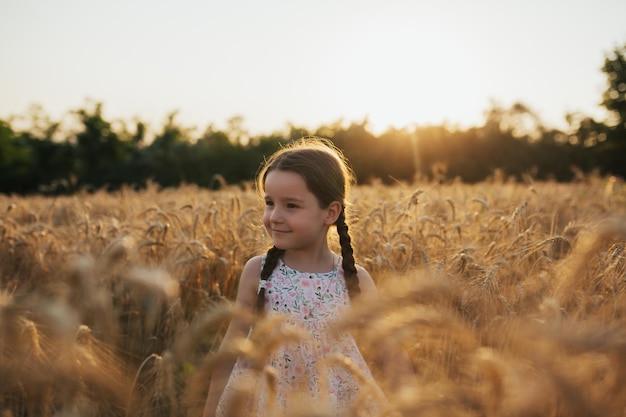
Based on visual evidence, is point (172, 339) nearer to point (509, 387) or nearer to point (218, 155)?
point (509, 387)

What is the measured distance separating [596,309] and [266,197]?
1161mm

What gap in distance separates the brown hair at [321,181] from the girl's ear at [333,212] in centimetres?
2

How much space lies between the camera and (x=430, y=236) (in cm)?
274

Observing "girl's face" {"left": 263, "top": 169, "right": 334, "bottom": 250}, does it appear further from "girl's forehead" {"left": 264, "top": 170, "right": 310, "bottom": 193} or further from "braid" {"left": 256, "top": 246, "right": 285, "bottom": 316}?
"braid" {"left": 256, "top": 246, "right": 285, "bottom": 316}

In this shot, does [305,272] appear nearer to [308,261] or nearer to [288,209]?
[308,261]

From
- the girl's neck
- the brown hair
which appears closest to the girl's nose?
the brown hair

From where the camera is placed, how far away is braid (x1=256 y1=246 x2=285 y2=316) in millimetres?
1994

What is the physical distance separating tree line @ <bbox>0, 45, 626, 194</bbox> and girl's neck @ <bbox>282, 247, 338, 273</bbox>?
813 inches

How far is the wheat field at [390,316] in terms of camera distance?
822mm

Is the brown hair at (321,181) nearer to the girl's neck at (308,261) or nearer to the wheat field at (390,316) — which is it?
the girl's neck at (308,261)

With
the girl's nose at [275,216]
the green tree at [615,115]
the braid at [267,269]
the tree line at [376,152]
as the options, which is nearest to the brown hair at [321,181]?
the braid at [267,269]

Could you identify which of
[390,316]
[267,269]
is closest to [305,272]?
[267,269]

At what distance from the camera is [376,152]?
23922 mm

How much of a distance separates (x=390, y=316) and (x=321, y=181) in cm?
99
